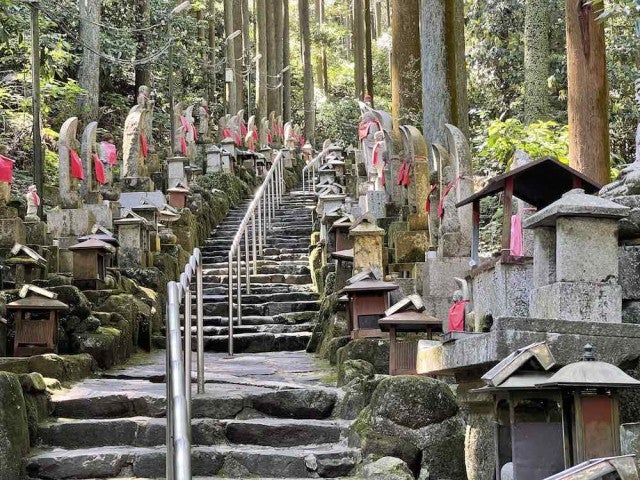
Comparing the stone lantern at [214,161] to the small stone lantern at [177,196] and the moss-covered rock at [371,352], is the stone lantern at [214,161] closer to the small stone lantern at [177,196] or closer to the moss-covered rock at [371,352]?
the small stone lantern at [177,196]

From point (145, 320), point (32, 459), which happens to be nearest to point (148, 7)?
point (145, 320)

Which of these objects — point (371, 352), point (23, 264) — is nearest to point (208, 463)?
point (371, 352)

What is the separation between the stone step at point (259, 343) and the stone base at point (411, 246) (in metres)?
1.69

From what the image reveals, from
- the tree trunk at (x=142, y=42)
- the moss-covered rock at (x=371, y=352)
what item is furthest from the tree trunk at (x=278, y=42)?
the moss-covered rock at (x=371, y=352)

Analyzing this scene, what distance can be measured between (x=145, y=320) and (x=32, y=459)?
16.4 feet

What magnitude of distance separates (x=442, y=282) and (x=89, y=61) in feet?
50.7

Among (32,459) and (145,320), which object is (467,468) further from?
(145,320)

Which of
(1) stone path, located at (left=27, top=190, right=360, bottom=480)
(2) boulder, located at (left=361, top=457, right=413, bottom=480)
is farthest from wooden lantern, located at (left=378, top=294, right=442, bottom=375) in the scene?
(2) boulder, located at (left=361, top=457, right=413, bottom=480)

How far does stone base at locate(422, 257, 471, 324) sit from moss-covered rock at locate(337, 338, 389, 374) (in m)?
2.22

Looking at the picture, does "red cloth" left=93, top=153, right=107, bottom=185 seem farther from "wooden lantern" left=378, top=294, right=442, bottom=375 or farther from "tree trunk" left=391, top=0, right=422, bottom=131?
"wooden lantern" left=378, top=294, right=442, bottom=375

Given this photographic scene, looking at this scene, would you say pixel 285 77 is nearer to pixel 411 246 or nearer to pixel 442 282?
pixel 411 246

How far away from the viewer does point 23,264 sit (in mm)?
11820

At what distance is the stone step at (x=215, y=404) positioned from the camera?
8.25 meters

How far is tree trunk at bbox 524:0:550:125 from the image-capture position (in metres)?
16.4
